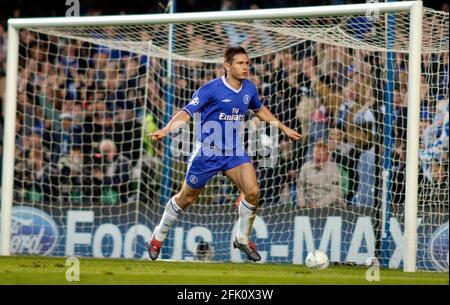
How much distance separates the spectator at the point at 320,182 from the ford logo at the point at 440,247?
1.17 m

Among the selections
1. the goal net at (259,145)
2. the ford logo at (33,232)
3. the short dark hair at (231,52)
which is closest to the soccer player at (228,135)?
the short dark hair at (231,52)

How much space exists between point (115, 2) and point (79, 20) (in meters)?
6.09

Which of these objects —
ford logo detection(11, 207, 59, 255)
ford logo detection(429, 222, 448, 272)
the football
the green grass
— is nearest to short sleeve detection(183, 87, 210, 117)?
the green grass

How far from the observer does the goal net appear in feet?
36.5

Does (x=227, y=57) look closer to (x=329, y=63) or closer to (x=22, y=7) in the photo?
(x=329, y=63)

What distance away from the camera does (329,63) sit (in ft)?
39.8

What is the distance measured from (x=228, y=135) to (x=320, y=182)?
8.03 ft

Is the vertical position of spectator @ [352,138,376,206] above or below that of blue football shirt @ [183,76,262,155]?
below

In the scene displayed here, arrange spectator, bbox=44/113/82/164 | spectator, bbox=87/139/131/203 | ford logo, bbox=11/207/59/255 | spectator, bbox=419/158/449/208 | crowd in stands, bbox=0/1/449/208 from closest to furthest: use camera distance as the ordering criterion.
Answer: spectator, bbox=419/158/449/208, crowd in stands, bbox=0/1/449/208, ford logo, bbox=11/207/59/255, spectator, bbox=87/139/131/203, spectator, bbox=44/113/82/164

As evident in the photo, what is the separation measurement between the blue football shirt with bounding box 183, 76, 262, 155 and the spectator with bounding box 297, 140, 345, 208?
2329 millimetres

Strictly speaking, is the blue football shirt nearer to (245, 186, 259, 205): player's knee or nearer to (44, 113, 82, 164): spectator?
(245, 186, 259, 205): player's knee

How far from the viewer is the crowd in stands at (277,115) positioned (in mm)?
11336
